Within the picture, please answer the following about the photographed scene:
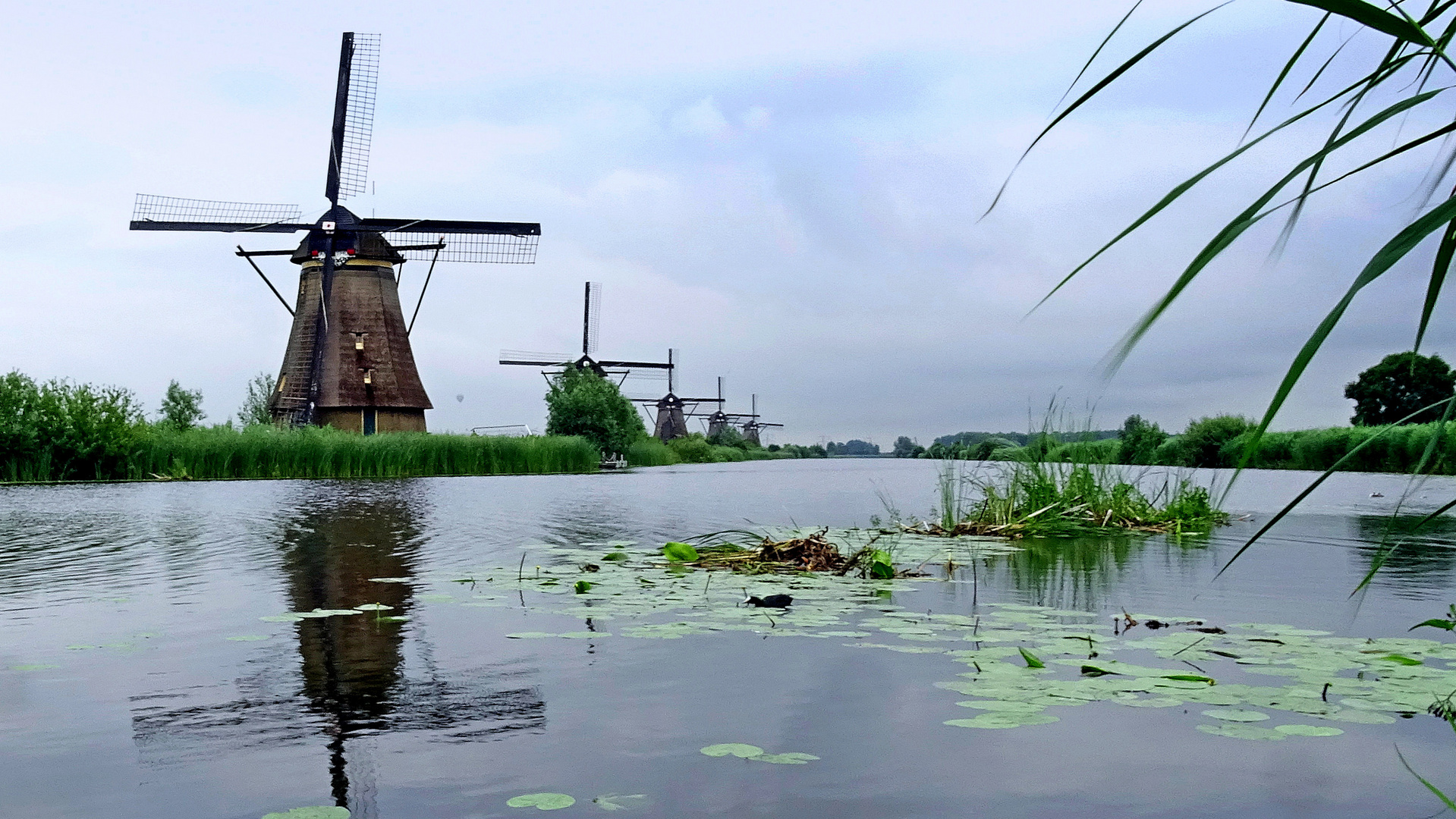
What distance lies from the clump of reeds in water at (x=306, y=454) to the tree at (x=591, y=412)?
7.93 m

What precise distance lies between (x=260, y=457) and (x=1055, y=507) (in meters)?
18.1

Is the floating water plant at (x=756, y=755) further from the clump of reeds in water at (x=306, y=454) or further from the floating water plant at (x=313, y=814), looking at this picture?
the clump of reeds in water at (x=306, y=454)

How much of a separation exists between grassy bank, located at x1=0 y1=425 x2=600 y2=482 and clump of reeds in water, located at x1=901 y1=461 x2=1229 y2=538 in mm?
16625

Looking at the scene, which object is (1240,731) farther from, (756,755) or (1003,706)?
(756,755)

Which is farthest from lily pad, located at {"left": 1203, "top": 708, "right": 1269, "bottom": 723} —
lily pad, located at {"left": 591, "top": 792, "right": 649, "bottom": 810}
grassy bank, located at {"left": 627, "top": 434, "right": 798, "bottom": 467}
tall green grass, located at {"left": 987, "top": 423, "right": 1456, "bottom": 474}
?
grassy bank, located at {"left": 627, "top": 434, "right": 798, "bottom": 467}

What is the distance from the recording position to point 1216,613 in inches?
177

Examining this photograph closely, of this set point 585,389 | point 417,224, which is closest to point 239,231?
point 417,224

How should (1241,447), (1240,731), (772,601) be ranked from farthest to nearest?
(1241,447) < (772,601) < (1240,731)

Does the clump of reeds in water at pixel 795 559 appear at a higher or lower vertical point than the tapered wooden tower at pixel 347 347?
lower

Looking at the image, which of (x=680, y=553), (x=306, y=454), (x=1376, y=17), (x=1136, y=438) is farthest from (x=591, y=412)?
(x=1376, y=17)

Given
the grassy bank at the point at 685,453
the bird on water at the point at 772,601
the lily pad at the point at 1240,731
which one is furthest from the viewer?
the grassy bank at the point at 685,453

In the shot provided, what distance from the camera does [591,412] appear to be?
35.5m

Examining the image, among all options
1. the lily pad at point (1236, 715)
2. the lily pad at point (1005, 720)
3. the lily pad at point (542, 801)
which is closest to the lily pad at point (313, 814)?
the lily pad at point (542, 801)

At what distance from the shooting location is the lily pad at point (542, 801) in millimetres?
2033
